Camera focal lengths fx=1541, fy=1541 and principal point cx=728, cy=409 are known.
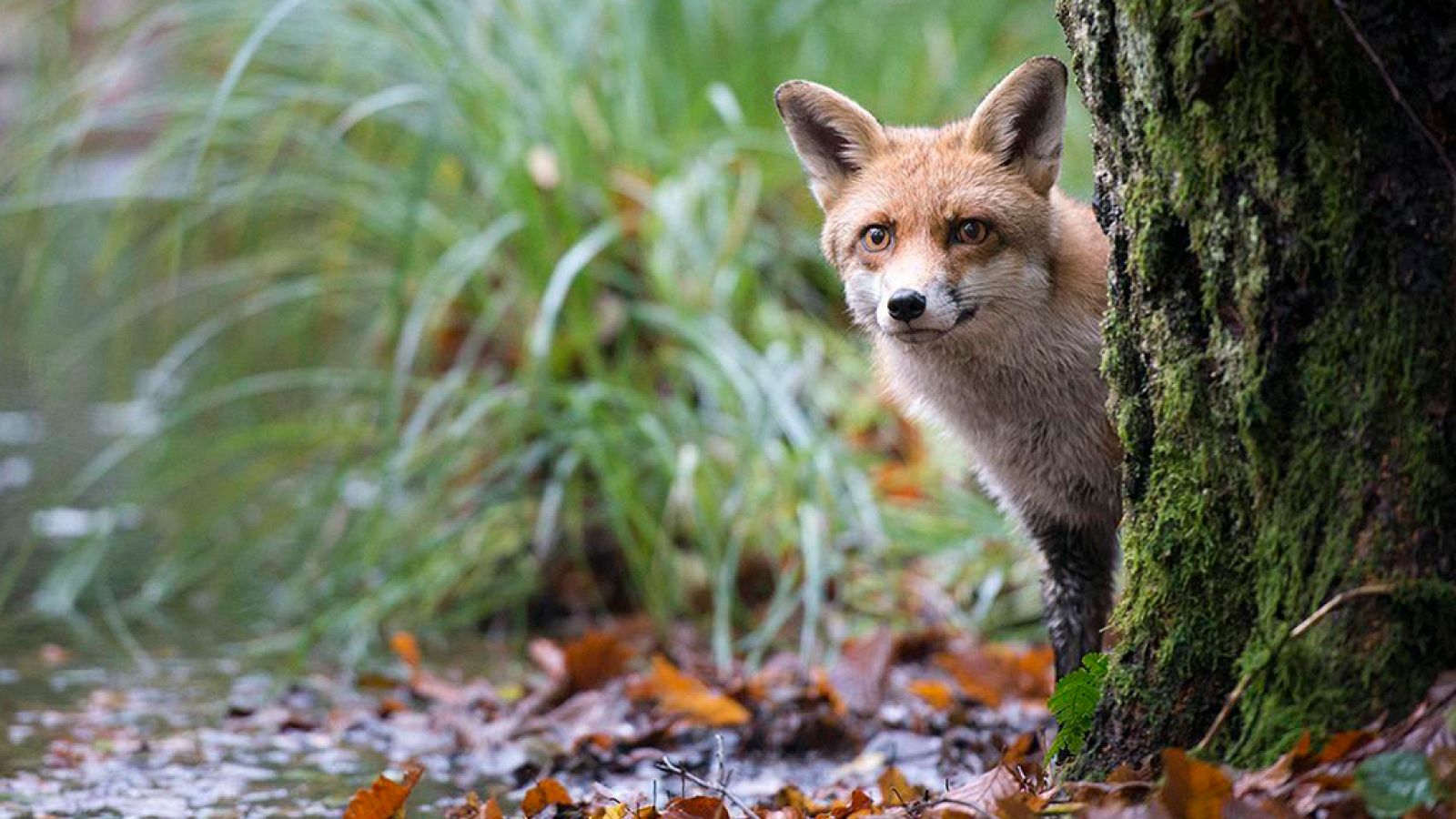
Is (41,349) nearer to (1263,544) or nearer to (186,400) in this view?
(186,400)

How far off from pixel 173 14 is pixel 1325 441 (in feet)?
14.7

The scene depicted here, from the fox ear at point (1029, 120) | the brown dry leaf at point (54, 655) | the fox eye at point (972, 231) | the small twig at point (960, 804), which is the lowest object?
the small twig at point (960, 804)

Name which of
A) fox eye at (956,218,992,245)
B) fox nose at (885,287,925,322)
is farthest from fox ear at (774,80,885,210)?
fox nose at (885,287,925,322)

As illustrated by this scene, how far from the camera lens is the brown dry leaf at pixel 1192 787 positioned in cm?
185

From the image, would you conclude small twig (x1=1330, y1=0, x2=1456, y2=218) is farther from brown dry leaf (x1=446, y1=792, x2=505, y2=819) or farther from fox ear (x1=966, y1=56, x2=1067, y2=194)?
brown dry leaf (x1=446, y1=792, x2=505, y2=819)

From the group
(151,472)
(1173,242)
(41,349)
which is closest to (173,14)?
(151,472)

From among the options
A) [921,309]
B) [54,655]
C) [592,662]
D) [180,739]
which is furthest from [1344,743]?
[54,655]

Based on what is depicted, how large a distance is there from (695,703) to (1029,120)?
156cm

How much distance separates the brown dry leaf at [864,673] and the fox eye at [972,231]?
4.40ft

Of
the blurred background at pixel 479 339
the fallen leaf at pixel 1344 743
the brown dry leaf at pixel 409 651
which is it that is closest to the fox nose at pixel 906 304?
the fallen leaf at pixel 1344 743

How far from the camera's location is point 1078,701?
2.30 metres

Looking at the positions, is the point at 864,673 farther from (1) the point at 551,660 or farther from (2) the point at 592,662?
(1) the point at 551,660

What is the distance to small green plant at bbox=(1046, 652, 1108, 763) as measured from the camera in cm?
229

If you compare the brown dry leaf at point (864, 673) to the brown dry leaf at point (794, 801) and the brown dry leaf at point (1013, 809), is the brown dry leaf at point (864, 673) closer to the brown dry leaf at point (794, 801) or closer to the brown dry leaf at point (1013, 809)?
the brown dry leaf at point (794, 801)
